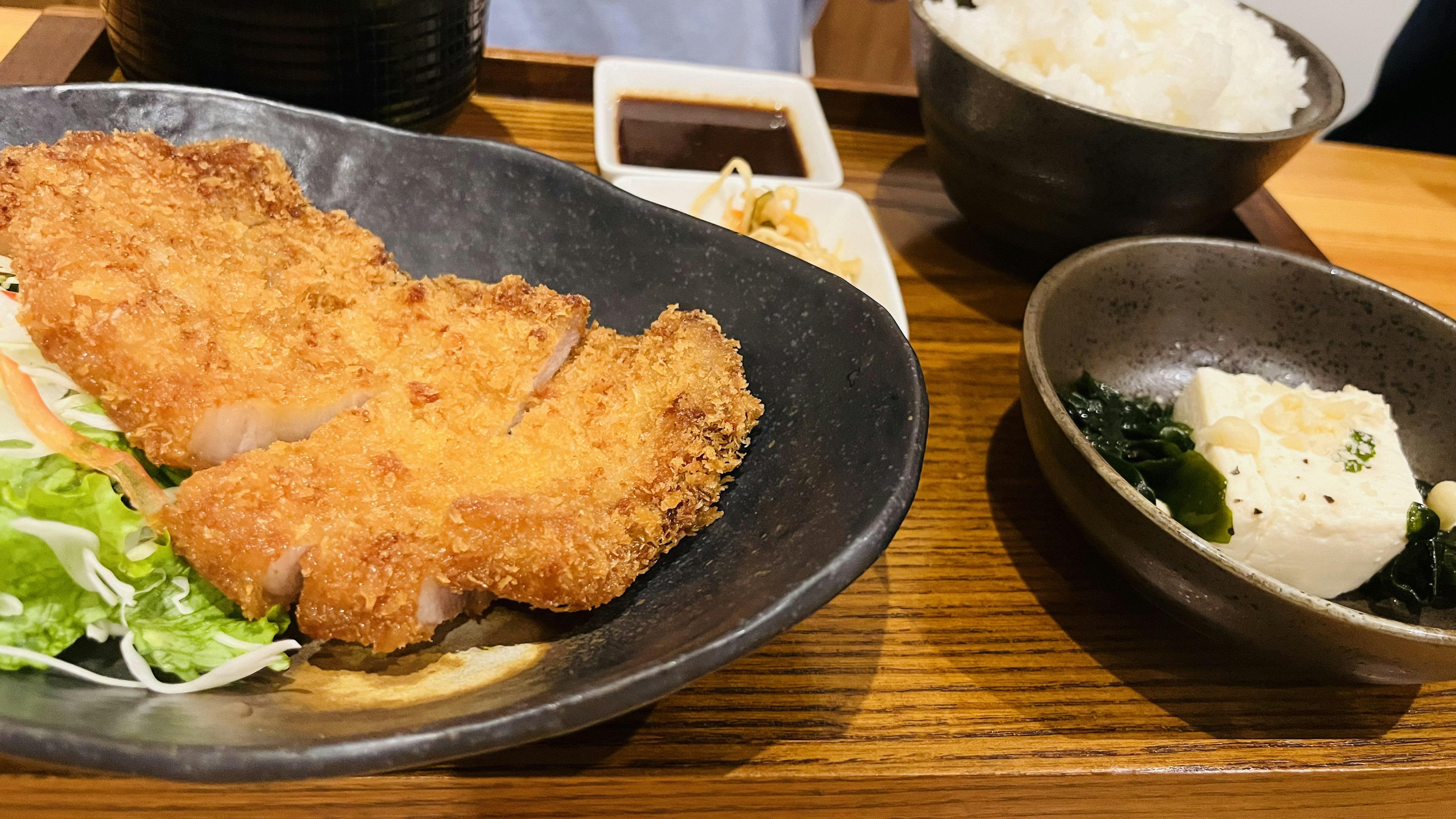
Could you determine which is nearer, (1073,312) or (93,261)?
(93,261)

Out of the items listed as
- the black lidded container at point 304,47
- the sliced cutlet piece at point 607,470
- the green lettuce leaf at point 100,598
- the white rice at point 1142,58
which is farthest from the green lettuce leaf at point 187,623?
the white rice at point 1142,58

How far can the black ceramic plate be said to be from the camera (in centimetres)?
84

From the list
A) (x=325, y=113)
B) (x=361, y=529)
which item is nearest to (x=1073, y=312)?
(x=361, y=529)

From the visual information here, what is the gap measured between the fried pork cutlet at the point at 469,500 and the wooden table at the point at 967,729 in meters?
0.21

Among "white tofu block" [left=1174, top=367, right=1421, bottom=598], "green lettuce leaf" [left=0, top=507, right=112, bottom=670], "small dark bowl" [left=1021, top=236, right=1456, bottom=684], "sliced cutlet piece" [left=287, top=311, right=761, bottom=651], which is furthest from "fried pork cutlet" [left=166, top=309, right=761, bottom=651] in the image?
"white tofu block" [left=1174, top=367, right=1421, bottom=598]

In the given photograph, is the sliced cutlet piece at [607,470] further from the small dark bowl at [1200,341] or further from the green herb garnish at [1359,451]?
the green herb garnish at [1359,451]

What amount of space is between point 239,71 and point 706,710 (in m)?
1.39

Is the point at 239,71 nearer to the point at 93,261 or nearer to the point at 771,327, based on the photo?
the point at 93,261

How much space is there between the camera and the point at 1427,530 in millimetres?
1415

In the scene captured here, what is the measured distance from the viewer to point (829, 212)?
2090 mm

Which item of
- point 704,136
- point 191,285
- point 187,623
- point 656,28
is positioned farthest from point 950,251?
point 656,28

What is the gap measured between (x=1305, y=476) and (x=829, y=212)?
1.11 meters

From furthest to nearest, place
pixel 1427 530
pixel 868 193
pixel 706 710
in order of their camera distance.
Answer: pixel 868 193 < pixel 1427 530 < pixel 706 710

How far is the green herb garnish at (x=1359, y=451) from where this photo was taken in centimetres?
145
